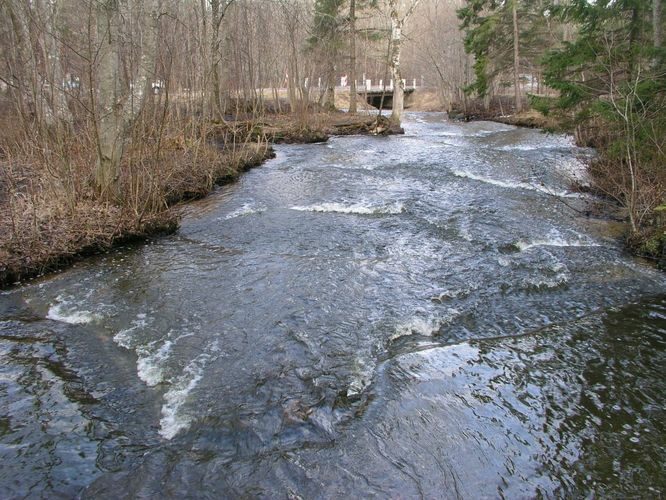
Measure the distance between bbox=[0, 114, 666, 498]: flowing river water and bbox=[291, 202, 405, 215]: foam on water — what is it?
3.27ft

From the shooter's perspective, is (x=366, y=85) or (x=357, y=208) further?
(x=366, y=85)

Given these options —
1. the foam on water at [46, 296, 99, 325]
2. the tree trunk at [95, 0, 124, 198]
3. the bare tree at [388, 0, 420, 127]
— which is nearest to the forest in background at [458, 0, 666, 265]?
the foam on water at [46, 296, 99, 325]

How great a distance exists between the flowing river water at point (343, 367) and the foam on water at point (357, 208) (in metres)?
1.00

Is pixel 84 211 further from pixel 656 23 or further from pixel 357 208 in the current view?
pixel 656 23

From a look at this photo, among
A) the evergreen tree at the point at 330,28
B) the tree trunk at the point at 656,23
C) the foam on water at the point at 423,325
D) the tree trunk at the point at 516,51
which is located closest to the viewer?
the foam on water at the point at 423,325

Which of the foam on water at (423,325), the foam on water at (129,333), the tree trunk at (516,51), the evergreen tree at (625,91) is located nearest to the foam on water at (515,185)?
the evergreen tree at (625,91)

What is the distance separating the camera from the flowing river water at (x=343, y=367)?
10.5ft

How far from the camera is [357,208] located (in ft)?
31.5

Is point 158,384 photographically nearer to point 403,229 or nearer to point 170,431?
point 170,431

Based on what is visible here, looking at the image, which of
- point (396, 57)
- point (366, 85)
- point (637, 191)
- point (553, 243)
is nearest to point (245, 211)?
point (553, 243)

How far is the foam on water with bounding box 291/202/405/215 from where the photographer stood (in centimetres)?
936

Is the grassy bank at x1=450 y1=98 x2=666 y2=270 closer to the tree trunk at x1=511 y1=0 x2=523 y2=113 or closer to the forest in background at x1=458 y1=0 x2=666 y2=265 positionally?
the forest in background at x1=458 y1=0 x2=666 y2=265

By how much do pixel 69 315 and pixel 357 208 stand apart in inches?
222

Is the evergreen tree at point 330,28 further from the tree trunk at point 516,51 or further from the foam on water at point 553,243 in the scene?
the foam on water at point 553,243
